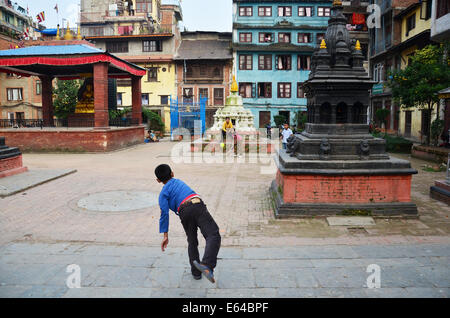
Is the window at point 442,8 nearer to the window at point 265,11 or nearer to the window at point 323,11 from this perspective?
the window at point 323,11

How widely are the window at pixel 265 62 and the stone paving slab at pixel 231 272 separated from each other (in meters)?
34.4

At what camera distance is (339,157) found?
7832 millimetres

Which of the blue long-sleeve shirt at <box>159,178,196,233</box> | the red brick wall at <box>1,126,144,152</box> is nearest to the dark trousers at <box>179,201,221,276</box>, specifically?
→ the blue long-sleeve shirt at <box>159,178,196,233</box>

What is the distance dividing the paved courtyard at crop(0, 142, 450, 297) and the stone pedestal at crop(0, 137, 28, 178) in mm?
1808

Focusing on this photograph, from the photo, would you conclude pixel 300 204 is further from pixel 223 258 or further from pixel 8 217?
pixel 8 217

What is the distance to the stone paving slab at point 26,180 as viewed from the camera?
957 cm

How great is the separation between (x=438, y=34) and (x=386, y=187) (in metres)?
14.4

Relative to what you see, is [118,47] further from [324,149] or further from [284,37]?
[324,149]

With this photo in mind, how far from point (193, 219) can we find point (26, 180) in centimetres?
849

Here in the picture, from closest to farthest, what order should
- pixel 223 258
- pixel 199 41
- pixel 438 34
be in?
pixel 223 258
pixel 438 34
pixel 199 41

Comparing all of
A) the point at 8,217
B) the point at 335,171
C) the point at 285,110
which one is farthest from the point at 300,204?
the point at 285,110

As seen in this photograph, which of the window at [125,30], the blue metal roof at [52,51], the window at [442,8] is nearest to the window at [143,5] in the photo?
the window at [125,30]

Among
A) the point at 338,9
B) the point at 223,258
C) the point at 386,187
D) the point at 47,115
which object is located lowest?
the point at 223,258

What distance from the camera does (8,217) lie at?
298 inches
